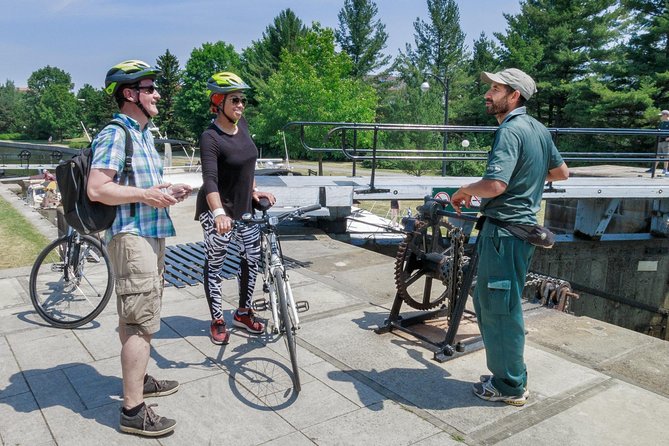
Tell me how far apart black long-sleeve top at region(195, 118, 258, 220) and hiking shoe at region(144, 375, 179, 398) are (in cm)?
131

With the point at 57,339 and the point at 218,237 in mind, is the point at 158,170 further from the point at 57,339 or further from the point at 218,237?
the point at 57,339

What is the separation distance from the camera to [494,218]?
354 cm

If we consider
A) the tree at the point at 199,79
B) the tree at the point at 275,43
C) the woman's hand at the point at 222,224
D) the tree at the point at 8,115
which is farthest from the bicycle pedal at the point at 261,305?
the tree at the point at 8,115

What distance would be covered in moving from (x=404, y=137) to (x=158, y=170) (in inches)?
1113

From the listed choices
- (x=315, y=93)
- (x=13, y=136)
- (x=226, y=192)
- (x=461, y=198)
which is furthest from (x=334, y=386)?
(x=13, y=136)

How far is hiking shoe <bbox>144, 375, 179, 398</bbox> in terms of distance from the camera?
3691mm

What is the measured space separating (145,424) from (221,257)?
1.58 m

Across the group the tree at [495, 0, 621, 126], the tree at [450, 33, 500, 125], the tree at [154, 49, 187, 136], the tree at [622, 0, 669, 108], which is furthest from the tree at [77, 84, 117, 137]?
the tree at [622, 0, 669, 108]

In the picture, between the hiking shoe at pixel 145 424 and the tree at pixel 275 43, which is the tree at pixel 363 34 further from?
the hiking shoe at pixel 145 424

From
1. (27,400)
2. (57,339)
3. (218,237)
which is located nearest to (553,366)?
(218,237)

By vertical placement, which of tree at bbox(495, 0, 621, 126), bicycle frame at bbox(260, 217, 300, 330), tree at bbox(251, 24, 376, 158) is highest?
tree at bbox(495, 0, 621, 126)

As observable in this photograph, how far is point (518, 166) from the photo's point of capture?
344 centimetres

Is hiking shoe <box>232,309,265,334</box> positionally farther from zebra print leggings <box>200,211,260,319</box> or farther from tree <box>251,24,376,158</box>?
tree <box>251,24,376,158</box>

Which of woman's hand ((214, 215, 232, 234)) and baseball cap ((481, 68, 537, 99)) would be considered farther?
woman's hand ((214, 215, 232, 234))
